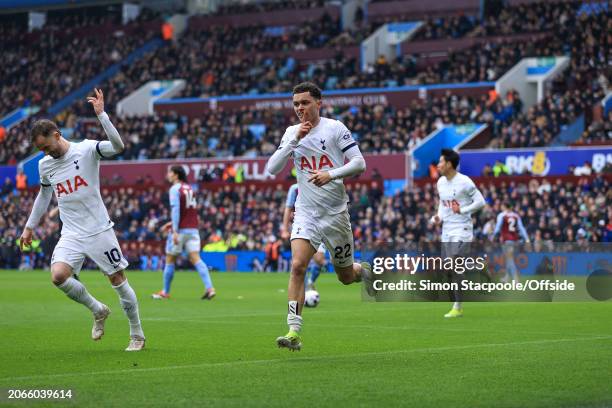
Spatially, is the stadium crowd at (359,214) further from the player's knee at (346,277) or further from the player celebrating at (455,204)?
the player's knee at (346,277)

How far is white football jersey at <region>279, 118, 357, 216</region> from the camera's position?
11.4 metres

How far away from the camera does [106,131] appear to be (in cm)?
1089

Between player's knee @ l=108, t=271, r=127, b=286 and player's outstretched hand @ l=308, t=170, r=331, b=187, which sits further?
player's knee @ l=108, t=271, r=127, b=286

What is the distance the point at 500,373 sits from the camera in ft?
31.7

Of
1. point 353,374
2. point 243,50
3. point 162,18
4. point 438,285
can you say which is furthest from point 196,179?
point 353,374

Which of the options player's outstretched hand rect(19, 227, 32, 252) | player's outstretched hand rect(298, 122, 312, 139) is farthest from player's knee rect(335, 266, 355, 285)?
player's outstretched hand rect(19, 227, 32, 252)

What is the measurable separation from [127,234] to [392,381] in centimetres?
3750

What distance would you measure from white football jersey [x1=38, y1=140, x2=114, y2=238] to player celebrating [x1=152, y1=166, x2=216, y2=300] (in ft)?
32.6

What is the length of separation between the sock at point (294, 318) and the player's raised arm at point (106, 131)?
7.58 feet

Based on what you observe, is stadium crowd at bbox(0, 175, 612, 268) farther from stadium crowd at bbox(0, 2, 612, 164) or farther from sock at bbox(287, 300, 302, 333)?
sock at bbox(287, 300, 302, 333)

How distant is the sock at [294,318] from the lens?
11.1m

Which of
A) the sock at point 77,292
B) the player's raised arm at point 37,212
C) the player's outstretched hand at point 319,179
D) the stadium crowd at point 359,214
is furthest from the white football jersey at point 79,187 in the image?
the stadium crowd at point 359,214

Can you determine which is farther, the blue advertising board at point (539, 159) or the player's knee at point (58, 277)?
the blue advertising board at point (539, 159)

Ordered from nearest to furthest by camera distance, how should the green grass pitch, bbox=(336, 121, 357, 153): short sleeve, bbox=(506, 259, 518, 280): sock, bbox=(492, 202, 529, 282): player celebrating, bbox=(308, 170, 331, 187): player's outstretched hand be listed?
the green grass pitch → bbox=(308, 170, 331, 187): player's outstretched hand → bbox=(336, 121, 357, 153): short sleeve → bbox=(506, 259, 518, 280): sock → bbox=(492, 202, 529, 282): player celebrating
